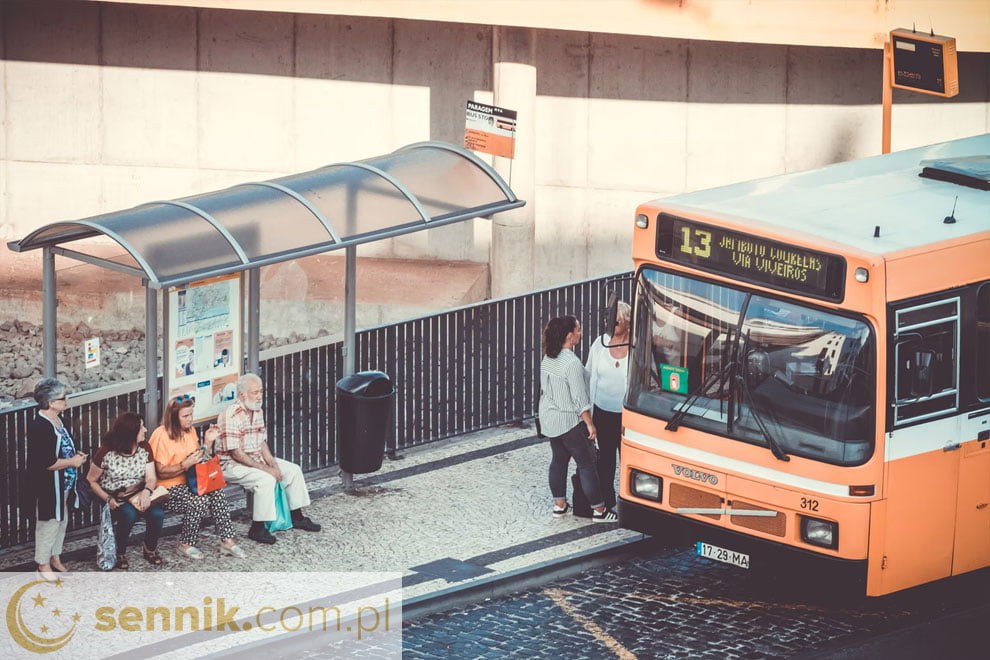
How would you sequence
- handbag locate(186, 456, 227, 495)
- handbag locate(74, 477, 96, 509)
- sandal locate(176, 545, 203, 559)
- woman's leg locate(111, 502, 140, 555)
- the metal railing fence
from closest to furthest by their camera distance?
handbag locate(74, 477, 96, 509)
woman's leg locate(111, 502, 140, 555)
handbag locate(186, 456, 227, 495)
sandal locate(176, 545, 203, 559)
the metal railing fence

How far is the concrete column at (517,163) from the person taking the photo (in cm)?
1916

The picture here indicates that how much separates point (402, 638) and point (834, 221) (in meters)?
4.02

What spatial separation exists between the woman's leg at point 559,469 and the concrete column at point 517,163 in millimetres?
6718

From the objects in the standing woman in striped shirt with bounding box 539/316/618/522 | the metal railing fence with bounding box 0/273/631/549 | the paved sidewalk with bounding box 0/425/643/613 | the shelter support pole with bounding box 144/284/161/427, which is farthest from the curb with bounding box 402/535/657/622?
the metal railing fence with bounding box 0/273/631/549

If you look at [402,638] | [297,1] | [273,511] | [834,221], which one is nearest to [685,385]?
[834,221]

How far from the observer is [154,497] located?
11.4m

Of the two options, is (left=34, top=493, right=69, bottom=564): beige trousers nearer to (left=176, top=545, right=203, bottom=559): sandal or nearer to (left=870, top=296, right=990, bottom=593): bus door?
(left=176, top=545, right=203, bottom=559): sandal

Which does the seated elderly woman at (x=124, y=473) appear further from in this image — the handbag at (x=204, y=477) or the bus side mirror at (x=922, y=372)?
the bus side mirror at (x=922, y=372)

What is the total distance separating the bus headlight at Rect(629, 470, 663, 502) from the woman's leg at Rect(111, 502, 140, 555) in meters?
3.60

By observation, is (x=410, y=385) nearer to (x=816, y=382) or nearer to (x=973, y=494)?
(x=816, y=382)

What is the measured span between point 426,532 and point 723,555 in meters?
2.73

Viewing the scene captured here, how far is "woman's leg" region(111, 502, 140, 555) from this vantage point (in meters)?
11.3

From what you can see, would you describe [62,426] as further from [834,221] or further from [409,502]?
[834,221]

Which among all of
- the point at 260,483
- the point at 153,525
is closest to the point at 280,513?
the point at 260,483
